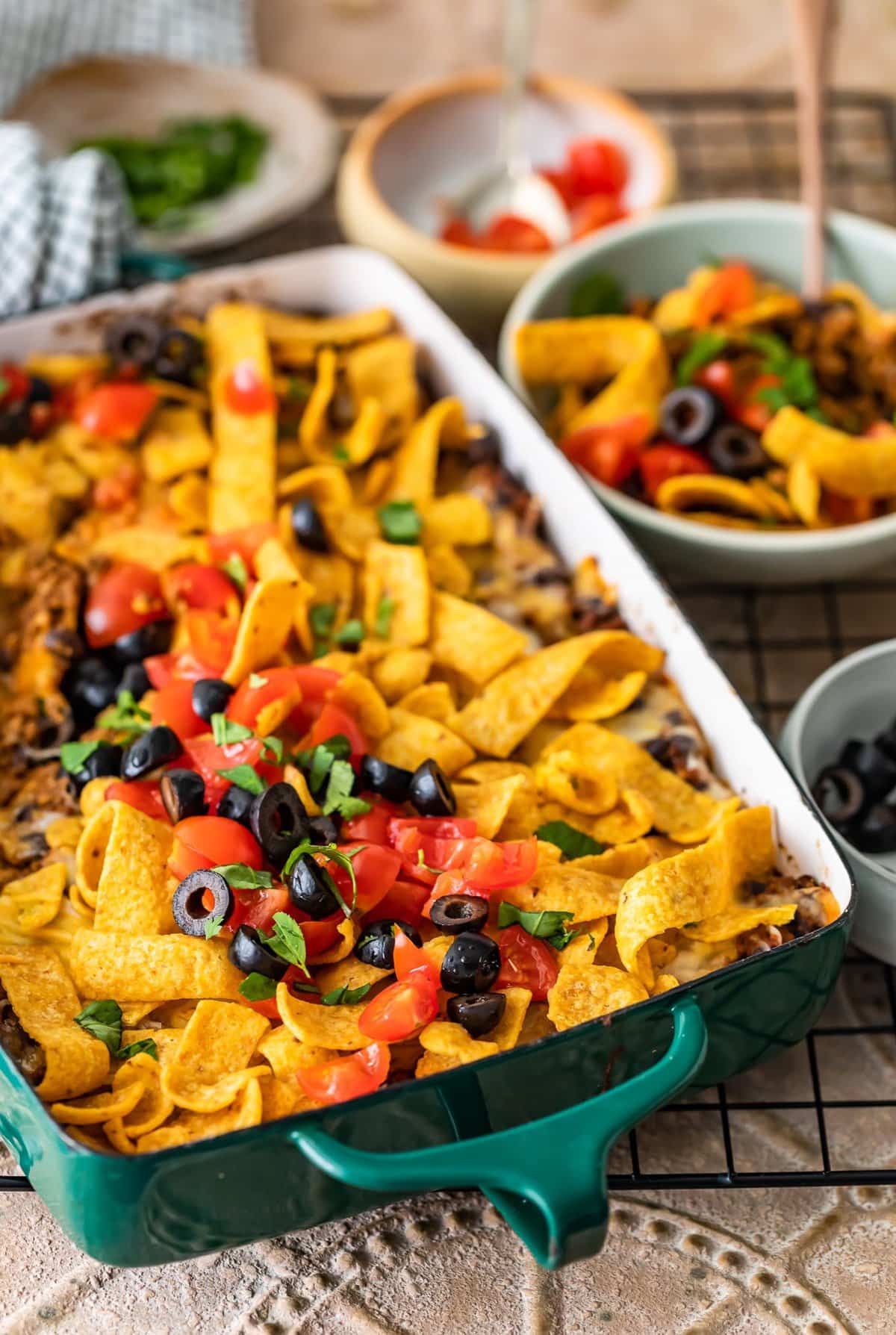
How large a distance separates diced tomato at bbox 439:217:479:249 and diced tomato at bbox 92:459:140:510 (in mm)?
1259

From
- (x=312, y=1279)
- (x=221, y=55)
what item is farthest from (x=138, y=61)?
(x=312, y=1279)

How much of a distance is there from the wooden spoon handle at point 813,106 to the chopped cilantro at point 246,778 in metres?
1.90

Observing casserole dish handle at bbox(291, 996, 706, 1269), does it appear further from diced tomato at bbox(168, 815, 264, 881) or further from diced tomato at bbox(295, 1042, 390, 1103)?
diced tomato at bbox(168, 815, 264, 881)

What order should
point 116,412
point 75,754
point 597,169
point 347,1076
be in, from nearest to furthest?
point 347,1076
point 75,754
point 116,412
point 597,169

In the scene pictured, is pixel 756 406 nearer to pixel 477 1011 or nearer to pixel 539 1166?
pixel 477 1011

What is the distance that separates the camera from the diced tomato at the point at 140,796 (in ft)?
8.27

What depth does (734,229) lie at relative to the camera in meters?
3.64

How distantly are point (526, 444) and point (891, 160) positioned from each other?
2.14 m

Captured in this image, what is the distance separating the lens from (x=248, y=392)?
3203mm

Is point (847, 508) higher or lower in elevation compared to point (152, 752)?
lower

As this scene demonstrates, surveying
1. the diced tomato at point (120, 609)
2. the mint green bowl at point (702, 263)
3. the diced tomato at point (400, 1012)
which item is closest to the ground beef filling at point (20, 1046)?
the diced tomato at point (400, 1012)

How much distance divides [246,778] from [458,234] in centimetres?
208

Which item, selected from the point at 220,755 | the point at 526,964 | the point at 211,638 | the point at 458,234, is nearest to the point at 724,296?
the point at 458,234

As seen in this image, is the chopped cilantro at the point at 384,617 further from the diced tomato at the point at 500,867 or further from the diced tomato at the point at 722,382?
the diced tomato at the point at 722,382
